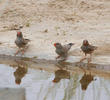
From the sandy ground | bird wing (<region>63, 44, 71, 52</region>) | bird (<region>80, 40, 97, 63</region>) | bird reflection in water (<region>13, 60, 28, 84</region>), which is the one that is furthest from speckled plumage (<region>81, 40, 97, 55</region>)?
bird reflection in water (<region>13, 60, 28, 84</region>)

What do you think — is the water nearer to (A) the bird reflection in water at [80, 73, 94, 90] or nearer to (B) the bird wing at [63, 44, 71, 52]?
(A) the bird reflection in water at [80, 73, 94, 90]

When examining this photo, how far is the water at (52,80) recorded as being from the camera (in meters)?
8.66

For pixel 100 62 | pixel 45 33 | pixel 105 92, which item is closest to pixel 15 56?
pixel 45 33

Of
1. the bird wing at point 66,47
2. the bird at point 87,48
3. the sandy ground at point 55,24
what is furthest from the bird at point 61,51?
the bird at point 87,48

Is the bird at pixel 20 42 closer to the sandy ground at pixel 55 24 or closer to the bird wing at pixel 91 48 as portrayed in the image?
the sandy ground at pixel 55 24

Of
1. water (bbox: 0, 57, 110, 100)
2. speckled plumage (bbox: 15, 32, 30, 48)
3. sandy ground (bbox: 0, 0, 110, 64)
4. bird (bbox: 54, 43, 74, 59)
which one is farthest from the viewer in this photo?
sandy ground (bbox: 0, 0, 110, 64)

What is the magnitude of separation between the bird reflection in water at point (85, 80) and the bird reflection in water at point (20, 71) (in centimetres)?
173

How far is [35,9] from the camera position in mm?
17094

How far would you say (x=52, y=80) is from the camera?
989cm

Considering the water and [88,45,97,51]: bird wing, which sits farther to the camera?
[88,45,97,51]: bird wing

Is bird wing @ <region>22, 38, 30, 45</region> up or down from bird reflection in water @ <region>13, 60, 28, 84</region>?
up

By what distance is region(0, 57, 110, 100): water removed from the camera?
8.66 metres

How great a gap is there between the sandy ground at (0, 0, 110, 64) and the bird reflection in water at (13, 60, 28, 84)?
50 centimetres

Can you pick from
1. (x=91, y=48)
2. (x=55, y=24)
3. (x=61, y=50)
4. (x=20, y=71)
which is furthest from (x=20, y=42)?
(x=55, y=24)
